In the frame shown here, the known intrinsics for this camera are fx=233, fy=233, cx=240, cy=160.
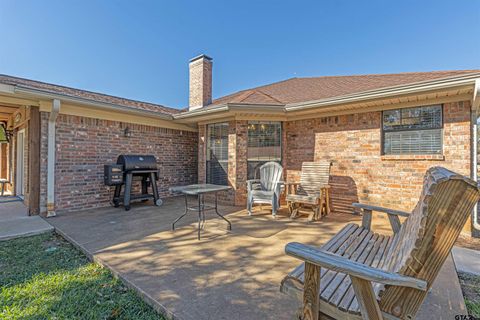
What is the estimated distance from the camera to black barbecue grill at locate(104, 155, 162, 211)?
18.0 ft

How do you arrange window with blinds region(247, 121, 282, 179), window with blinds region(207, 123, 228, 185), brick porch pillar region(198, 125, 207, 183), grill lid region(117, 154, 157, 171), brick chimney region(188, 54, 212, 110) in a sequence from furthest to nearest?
brick chimney region(188, 54, 212, 110), brick porch pillar region(198, 125, 207, 183), window with blinds region(207, 123, 228, 185), window with blinds region(247, 121, 282, 179), grill lid region(117, 154, 157, 171)

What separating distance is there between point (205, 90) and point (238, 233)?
16.2ft

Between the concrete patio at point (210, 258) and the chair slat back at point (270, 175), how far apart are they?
68cm

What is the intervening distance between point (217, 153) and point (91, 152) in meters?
3.17

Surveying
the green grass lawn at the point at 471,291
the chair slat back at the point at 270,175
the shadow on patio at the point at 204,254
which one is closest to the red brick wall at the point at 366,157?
the shadow on patio at the point at 204,254

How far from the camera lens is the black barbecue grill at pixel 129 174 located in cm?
547

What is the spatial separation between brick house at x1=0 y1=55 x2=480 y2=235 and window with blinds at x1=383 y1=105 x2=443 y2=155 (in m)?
0.02

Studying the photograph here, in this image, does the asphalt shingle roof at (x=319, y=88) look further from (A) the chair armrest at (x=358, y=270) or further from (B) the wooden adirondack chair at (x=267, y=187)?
(A) the chair armrest at (x=358, y=270)

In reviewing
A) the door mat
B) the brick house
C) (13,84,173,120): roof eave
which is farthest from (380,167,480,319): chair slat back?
the door mat

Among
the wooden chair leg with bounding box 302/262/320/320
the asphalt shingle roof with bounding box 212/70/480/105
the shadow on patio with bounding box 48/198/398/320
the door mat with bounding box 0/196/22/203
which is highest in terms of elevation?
the asphalt shingle roof with bounding box 212/70/480/105

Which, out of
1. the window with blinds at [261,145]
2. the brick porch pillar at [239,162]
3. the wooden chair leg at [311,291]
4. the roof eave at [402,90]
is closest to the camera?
the wooden chair leg at [311,291]

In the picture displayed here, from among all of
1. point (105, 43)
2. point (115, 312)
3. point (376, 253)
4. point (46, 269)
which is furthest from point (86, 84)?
point (376, 253)

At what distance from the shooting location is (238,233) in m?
3.87

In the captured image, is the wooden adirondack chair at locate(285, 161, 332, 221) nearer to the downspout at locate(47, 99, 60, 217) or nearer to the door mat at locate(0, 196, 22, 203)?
the downspout at locate(47, 99, 60, 217)
